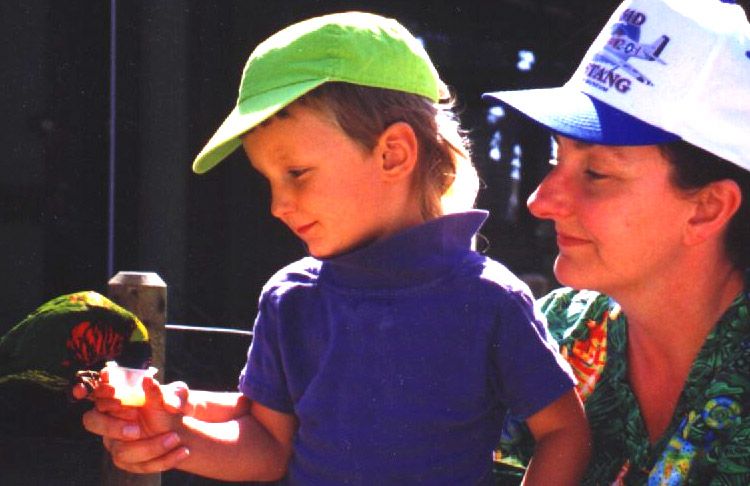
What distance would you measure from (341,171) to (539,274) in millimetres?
5743

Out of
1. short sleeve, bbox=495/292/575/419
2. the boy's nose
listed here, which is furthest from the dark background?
short sleeve, bbox=495/292/575/419

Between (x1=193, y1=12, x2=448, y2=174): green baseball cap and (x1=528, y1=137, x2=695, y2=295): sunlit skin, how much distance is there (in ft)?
1.29

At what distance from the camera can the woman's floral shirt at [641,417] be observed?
1.65 meters

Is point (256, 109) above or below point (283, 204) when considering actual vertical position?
above

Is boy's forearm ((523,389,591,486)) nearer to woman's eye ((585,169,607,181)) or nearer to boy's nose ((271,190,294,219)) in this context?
woman's eye ((585,169,607,181))

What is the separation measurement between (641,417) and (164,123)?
423cm

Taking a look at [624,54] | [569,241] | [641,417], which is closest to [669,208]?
[569,241]

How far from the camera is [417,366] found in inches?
72.7

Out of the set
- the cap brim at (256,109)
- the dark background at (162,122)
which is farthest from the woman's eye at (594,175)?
the dark background at (162,122)

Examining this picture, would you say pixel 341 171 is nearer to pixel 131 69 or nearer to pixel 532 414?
pixel 532 414

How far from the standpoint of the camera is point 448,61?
675cm

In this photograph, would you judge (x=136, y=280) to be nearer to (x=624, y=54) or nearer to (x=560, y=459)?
(x=560, y=459)

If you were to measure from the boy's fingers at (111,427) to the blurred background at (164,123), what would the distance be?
3205mm

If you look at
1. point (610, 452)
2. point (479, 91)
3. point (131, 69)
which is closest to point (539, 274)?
point (479, 91)
